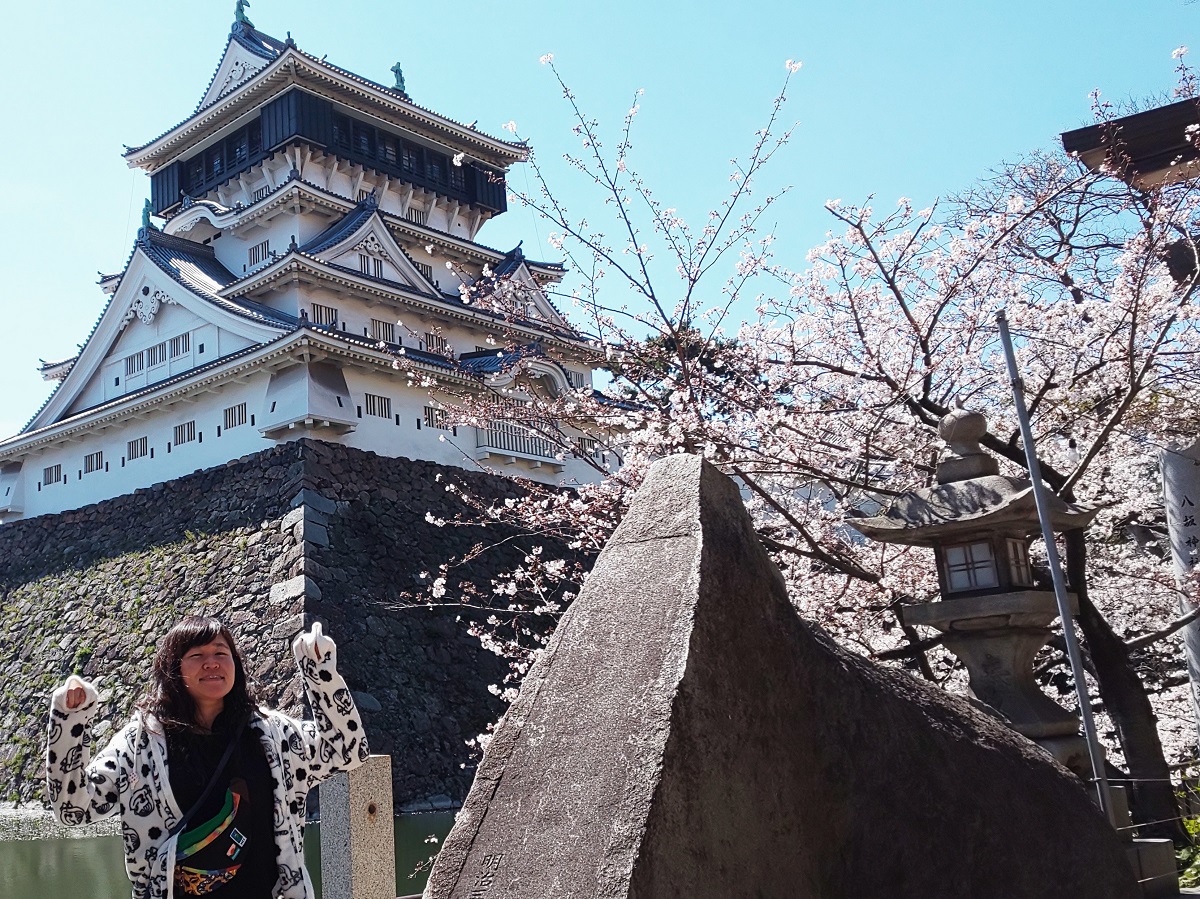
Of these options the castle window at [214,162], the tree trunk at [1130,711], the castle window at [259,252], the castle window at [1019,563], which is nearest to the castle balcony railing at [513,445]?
the castle window at [259,252]

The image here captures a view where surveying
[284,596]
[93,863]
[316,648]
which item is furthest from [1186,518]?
[284,596]

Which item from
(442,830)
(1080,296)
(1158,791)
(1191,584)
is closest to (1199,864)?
(1158,791)

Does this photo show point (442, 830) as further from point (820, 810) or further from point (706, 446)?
point (820, 810)

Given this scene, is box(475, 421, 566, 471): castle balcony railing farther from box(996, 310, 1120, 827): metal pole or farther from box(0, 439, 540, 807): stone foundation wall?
box(996, 310, 1120, 827): metal pole

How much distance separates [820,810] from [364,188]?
1990 cm

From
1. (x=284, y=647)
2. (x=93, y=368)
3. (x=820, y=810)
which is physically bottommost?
(x=820, y=810)

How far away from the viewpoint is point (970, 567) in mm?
4273

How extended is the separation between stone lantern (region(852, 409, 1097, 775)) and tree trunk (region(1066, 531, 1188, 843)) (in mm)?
347

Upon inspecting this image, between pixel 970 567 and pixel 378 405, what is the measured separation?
13.0 metres

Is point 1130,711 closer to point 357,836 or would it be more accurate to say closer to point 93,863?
point 357,836

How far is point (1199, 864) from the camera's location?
175 inches

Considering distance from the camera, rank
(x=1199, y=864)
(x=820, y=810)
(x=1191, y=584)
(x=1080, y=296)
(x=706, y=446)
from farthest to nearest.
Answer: (x=1080, y=296) < (x=706, y=446) < (x=1191, y=584) < (x=1199, y=864) < (x=820, y=810)

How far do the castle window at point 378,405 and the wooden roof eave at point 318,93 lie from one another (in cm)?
675

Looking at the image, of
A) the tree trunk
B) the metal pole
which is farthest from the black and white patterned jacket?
the tree trunk
